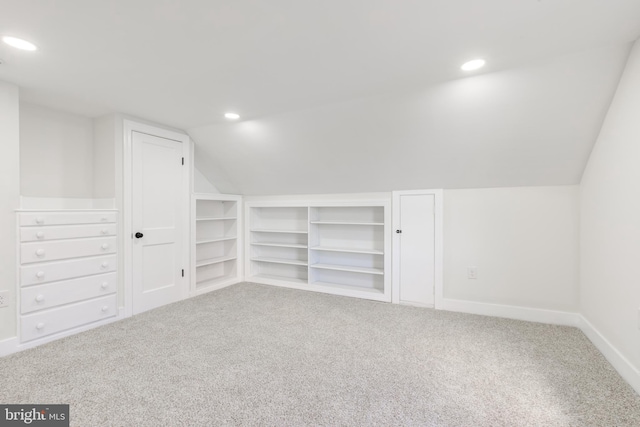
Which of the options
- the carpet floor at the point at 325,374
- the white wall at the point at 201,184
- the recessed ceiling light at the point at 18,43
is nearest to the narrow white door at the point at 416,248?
the carpet floor at the point at 325,374

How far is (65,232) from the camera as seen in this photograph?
2.57 metres

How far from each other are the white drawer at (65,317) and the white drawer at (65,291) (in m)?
0.05

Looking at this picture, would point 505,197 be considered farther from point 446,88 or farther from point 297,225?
point 297,225

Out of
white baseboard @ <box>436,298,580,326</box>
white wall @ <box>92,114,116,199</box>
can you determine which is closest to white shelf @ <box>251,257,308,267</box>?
white baseboard @ <box>436,298,580,326</box>

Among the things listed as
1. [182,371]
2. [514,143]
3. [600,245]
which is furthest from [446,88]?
[182,371]

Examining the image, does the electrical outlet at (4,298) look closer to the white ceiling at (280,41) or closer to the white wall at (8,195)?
the white wall at (8,195)

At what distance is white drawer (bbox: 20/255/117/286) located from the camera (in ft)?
7.73

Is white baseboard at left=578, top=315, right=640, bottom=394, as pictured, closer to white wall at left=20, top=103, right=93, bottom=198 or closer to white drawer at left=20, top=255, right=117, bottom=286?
white drawer at left=20, top=255, right=117, bottom=286

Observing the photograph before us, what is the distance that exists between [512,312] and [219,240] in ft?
11.9

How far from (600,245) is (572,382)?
1.10 metres

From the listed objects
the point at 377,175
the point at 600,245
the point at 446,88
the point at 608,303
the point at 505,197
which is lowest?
the point at 608,303

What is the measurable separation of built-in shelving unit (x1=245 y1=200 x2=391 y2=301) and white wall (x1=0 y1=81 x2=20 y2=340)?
99.8 inches

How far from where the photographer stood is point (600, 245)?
7.37ft

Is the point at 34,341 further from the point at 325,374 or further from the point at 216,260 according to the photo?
the point at 325,374
